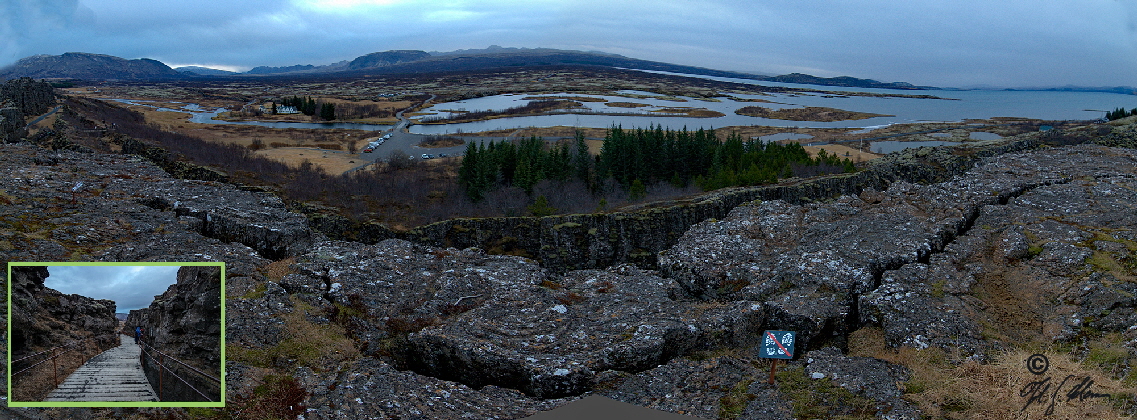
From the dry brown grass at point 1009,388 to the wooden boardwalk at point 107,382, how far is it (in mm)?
12544

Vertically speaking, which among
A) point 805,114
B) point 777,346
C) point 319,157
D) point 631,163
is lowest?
point 777,346

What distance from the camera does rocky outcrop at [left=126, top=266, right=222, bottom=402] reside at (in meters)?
7.96

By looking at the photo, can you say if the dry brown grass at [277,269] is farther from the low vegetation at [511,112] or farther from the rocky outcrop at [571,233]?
the low vegetation at [511,112]

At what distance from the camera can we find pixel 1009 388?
10375 mm

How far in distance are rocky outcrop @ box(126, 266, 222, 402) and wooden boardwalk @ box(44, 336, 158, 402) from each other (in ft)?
0.43

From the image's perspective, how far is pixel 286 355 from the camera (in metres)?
12.1

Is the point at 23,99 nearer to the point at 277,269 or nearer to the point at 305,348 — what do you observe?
the point at 277,269

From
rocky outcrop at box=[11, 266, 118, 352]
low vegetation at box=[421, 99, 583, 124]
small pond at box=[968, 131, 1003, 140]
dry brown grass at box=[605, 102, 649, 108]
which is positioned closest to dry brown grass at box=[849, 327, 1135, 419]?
rocky outcrop at box=[11, 266, 118, 352]

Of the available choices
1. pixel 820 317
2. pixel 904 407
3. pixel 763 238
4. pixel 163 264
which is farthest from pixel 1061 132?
pixel 163 264

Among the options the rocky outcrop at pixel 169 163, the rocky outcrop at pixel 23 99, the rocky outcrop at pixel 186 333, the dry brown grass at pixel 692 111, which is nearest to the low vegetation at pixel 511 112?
the dry brown grass at pixel 692 111

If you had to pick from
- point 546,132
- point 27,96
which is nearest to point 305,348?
point 27,96

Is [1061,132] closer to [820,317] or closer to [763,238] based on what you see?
[763,238]

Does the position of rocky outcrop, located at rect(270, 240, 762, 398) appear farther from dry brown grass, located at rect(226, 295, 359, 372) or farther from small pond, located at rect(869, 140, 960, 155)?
small pond, located at rect(869, 140, 960, 155)

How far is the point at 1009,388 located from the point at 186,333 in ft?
45.7
